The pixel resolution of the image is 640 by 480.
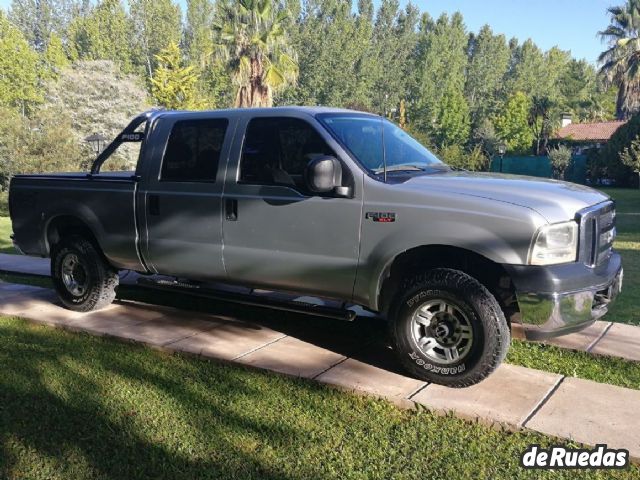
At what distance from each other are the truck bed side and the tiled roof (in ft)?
164

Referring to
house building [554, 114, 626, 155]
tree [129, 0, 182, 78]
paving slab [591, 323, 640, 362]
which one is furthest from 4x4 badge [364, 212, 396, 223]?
tree [129, 0, 182, 78]

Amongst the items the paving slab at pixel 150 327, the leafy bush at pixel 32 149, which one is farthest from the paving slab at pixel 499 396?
the leafy bush at pixel 32 149

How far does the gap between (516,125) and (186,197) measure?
58186 mm

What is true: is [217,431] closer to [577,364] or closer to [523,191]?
[523,191]

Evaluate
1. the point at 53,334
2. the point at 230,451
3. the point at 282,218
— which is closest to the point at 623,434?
the point at 230,451

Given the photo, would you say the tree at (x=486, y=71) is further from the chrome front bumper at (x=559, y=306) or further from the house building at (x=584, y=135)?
the chrome front bumper at (x=559, y=306)

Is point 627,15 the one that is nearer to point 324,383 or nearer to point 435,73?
point 435,73

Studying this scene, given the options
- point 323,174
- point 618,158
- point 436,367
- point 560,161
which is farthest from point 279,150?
point 560,161

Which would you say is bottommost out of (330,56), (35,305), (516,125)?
(35,305)

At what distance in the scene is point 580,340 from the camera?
5273 millimetres

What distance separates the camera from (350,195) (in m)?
4.41

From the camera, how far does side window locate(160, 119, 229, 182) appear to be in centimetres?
519

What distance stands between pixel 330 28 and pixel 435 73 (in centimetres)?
1320

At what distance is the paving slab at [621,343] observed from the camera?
493 centimetres
